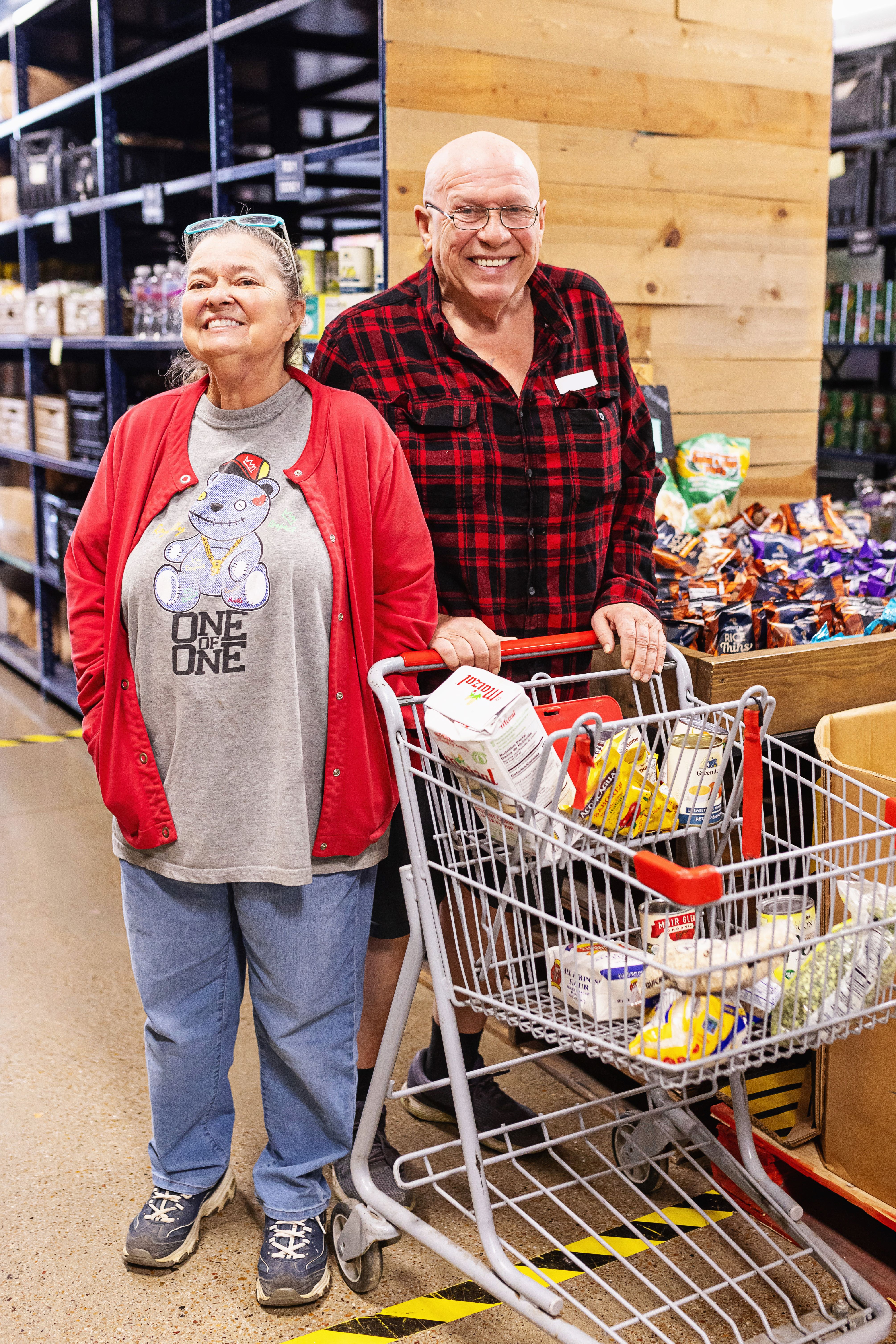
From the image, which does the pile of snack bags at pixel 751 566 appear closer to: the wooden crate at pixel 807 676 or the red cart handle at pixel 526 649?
the wooden crate at pixel 807 676

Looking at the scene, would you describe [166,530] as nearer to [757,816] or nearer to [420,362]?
[420,362]

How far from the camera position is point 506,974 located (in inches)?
101

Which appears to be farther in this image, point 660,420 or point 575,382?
point 660,420

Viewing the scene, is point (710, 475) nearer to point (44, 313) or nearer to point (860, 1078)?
point (860, 1078)

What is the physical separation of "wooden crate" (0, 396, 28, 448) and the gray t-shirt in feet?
14.4

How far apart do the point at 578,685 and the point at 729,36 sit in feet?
6.71

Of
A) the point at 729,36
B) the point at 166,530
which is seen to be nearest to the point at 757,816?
the point at 166,530

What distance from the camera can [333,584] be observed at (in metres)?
1.89

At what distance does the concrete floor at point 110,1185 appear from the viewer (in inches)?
77.7

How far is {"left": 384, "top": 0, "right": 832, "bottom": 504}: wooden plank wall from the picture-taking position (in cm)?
287

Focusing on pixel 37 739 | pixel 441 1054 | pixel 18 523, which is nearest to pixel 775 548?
pixel 441 1054

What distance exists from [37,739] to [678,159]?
A: 11.3ft

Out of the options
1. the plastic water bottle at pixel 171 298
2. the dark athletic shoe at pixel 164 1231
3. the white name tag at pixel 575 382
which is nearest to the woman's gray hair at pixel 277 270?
the white name tag at pixel 575 382

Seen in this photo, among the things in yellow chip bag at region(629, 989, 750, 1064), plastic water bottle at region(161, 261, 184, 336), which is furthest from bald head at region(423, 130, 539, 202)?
plastic water bottle at region(161, 261, 184, 336)
